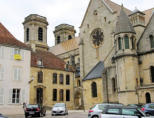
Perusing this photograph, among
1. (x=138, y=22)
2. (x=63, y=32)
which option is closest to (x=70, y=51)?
(x=63, y=32)

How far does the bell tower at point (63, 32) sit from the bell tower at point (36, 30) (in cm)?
670

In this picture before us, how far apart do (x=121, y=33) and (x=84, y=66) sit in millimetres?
13830

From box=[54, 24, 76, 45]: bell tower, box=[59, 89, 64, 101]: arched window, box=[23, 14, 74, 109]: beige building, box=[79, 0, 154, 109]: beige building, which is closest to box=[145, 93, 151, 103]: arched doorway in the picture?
box=[79, 0, 154, 109]: beige building

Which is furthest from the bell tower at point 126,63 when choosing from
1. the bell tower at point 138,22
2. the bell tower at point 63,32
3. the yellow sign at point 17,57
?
the bell tower at point 63,32

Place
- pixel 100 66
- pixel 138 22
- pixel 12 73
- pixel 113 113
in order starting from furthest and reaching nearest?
pixel 100 66 < pixel 138 22 < pixel 12 73 < pixel 113 113

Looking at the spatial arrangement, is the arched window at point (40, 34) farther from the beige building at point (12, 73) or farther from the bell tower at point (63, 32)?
the beige building at point (12, 73)

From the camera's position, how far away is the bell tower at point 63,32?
72938 mm

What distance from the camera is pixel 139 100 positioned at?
90.1ft

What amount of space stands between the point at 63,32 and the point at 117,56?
147 feet

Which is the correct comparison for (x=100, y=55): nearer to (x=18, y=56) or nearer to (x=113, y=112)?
(x=18, y=56)

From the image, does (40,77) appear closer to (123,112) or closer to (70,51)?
(70,51)

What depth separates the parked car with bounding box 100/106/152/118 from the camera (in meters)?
11.7

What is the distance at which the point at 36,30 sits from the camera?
64812 millimetres

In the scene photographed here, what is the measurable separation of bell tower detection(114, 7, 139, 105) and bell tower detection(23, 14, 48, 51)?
36909 mm
